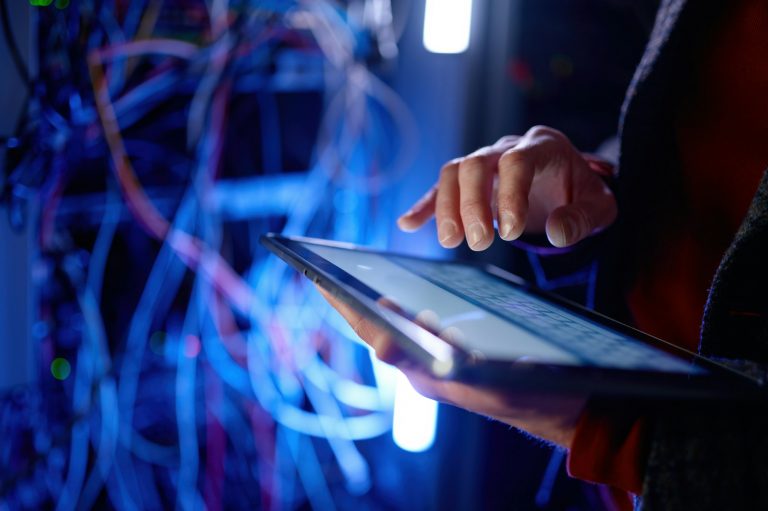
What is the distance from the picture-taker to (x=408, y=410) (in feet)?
4.56

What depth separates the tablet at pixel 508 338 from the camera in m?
0.33

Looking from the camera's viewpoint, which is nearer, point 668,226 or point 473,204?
point 473,204

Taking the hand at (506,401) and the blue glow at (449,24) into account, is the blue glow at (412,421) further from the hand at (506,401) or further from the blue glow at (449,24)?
the hand at (506,401)

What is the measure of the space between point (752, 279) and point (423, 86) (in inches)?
38.8

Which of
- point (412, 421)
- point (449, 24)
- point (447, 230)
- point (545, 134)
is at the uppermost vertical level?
point (449, 24)

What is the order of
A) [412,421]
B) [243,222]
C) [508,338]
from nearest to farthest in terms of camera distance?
[508,338] < [243,222] < [412,421]

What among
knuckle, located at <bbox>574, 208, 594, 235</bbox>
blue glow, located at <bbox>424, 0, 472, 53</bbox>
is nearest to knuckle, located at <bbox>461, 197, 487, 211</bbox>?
knuckle, located at <bbox>574, 208, 594, 235</bbox>

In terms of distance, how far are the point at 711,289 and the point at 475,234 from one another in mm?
229

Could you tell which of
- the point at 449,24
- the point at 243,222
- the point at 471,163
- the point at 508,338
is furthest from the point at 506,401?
the point at 449,24

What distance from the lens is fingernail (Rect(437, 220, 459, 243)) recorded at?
0.61 meters

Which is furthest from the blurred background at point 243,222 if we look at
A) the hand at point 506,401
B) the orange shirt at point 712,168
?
the hand at point 506,401

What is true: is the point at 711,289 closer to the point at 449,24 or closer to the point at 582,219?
the point at 582,219

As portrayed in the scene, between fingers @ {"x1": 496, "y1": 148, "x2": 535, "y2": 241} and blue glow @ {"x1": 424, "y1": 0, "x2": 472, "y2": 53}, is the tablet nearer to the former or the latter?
fingers @ {"x1": 496, "y1": 148, "x2": 535, "y2": 241}

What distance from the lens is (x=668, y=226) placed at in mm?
787
